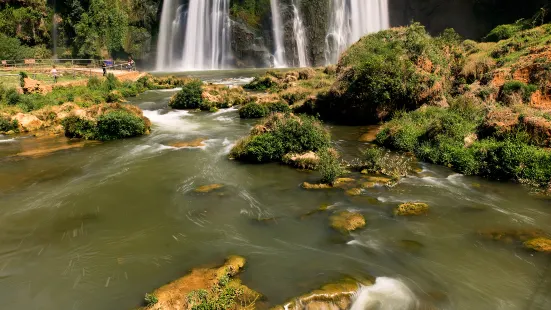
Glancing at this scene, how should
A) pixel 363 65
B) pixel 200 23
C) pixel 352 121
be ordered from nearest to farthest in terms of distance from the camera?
pixel 363 65, pixel 352 121, pixel 200 23

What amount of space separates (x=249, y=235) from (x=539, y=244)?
23.1 ft

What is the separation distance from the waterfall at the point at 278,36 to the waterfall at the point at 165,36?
1627cm

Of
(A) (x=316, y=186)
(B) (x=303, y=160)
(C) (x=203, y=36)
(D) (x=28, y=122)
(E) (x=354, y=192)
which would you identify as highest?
(C) (x=203, y=36)

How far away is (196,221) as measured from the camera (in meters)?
10.2

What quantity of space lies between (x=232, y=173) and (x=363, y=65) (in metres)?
10.6

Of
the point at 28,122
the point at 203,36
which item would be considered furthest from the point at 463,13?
the point at 28,122

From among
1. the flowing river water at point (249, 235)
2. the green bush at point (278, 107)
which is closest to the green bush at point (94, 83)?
the green bush at point (278, 107)

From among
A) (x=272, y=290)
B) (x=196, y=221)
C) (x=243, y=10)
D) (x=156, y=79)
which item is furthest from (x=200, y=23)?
(x=272, y=290)

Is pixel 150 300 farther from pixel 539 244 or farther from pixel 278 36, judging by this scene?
pixel 278 36

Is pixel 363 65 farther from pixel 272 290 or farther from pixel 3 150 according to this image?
pixel 3 150

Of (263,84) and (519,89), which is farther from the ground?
(263,84)

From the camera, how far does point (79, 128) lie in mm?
19078

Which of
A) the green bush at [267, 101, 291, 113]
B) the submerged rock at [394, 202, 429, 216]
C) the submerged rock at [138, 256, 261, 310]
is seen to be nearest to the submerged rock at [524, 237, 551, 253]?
the submerged rock at [394, 202, 429, 216]

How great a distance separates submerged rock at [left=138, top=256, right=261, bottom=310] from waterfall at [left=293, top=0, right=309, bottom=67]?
54678 millimetres
